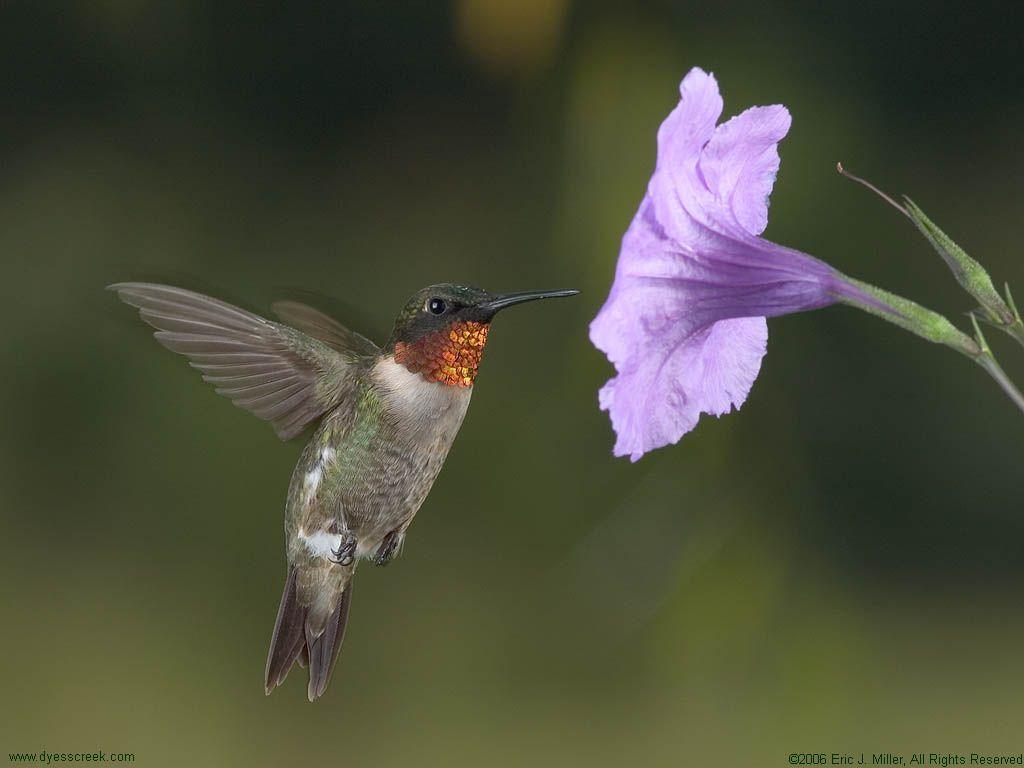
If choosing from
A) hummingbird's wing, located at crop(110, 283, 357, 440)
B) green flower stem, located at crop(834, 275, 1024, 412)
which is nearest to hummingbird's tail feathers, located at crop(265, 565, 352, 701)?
hummingbird's wing, located at crop(110, 283, 357, 440)

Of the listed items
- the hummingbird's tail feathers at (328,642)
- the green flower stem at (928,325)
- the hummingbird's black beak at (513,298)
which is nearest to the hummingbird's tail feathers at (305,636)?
the hummingbird's tail feathers at (328,642)

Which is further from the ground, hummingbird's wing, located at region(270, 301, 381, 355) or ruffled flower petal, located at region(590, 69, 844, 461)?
hummingbird's wing, located at region(270, 301, 381, 355)

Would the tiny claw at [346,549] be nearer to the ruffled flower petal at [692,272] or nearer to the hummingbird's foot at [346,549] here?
the hummingbird's foot at [346,549]

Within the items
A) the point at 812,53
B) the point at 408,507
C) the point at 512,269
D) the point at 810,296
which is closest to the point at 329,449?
the point at 408,507

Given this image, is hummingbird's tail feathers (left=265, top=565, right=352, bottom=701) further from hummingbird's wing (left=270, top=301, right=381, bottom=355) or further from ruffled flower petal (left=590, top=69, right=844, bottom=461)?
ruffled flower petal (left=590, top=69, right=844, bottom=461)

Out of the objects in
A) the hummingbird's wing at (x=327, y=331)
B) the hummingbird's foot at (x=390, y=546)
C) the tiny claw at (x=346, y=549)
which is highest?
the hummingbird's wing at (x=327, y=331)

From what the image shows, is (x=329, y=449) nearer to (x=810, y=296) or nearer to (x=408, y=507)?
(x=408, y=507)

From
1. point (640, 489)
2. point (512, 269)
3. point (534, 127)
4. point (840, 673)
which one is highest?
point (534, 127)
